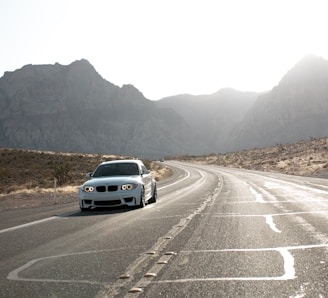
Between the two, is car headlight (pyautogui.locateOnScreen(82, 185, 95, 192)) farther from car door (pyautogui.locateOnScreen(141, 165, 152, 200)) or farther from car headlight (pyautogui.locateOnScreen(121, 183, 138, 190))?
car door (pyautogui.locateOnScreen(141, 165, 152, 200))

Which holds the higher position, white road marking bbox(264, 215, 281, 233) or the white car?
the white car

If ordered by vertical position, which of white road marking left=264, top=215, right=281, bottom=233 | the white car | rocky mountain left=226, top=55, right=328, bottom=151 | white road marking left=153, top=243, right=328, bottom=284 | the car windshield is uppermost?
rocky mountain left=226, top=55, right=328, bottom=151

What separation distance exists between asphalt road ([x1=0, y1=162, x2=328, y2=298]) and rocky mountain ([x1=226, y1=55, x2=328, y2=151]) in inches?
6443

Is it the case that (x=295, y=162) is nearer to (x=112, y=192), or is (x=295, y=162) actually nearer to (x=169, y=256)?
(x=112, y=192)

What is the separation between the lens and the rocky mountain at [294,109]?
171 meters

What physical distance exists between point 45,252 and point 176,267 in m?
2.39

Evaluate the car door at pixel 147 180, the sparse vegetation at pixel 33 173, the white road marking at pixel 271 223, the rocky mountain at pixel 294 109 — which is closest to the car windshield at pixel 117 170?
the car door at pixel 147 180

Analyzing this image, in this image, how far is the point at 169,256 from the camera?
6.43 metres

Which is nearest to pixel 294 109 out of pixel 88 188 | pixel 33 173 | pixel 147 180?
pixel 33 173

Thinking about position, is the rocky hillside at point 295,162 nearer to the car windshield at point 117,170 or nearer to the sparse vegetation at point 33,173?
the sparse vegetation at point 33,173

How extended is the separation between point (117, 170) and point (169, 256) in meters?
9.28

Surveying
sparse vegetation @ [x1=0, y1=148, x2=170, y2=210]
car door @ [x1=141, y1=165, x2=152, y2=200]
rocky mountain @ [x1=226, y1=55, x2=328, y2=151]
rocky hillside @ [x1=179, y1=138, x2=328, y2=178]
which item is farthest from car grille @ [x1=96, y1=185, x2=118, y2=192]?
rocky mountain @ [x1=226, y1=55, x2=328, y2=151]

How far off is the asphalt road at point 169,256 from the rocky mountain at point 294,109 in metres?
164

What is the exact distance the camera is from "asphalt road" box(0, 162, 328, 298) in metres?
4.80
